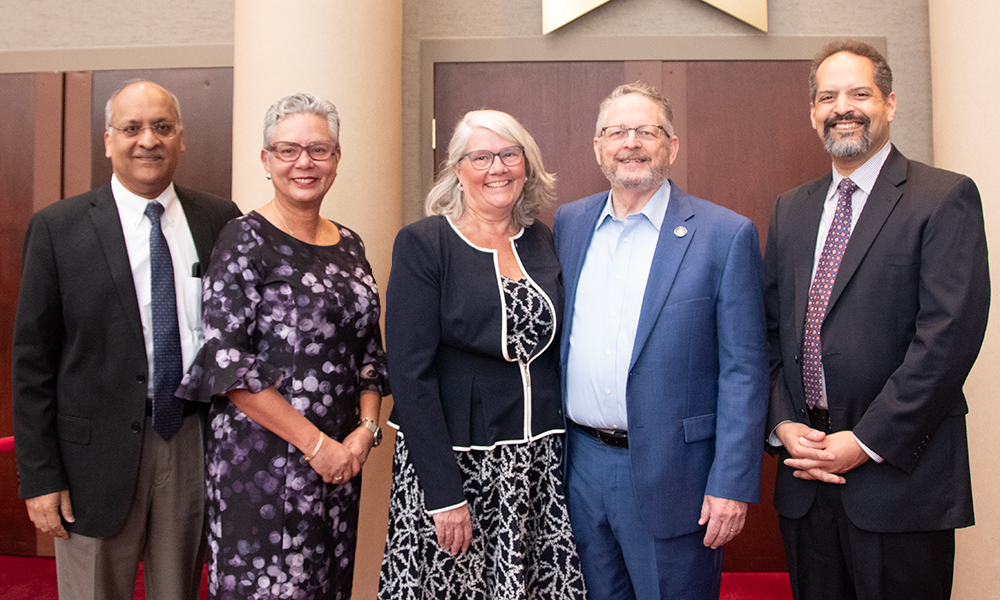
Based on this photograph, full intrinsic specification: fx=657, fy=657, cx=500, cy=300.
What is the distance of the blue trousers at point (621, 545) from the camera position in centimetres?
176

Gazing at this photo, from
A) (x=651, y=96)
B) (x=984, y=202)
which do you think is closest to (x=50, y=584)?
(x=651, y=96)

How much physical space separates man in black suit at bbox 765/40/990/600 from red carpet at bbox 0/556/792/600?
112 centimetres

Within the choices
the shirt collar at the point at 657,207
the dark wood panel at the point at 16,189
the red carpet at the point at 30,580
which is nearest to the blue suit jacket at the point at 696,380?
the shirt collar at the point at 657,207

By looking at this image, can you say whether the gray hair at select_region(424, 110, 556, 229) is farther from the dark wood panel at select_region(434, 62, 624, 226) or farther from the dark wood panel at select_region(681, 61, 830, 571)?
the dark wood panel at select_region(681, 61, 830, 571)

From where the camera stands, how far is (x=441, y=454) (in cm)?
169

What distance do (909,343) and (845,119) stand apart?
67cm

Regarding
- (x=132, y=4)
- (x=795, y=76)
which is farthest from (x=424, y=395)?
(x=132, y=4)

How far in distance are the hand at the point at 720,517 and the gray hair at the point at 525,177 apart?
3.11 ft

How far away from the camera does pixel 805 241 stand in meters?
1.97

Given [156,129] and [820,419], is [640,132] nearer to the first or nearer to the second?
[820,419]

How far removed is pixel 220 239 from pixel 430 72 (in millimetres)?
1706

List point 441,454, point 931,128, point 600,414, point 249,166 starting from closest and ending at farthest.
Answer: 1. point 441,454
2. point 600,414
3. point 249,166
4. point 931,128

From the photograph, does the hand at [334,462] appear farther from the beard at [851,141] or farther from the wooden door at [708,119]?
the wooden door at [708,119]

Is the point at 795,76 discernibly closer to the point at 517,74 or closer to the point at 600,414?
the point at 517,74
